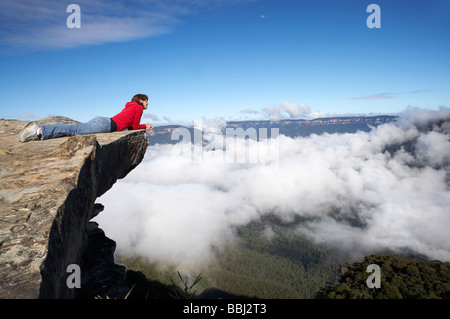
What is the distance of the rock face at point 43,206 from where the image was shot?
4.03m

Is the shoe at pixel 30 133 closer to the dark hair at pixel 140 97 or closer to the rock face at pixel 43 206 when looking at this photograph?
the rock face at pixel 43 206

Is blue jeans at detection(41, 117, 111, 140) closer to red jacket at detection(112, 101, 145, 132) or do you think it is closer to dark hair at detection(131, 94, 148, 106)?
red jacket at detection(112, 101, 145, 132)

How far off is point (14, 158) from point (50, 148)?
1046 millimetres

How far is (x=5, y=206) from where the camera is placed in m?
5.22

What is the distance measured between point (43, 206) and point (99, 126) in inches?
233

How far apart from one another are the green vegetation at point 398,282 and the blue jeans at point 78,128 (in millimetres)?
30650

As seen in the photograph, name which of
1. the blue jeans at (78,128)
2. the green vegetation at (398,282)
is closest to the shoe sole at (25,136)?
the blue jeans at (78,128)

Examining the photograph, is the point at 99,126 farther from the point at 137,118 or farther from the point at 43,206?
the point at 43,206

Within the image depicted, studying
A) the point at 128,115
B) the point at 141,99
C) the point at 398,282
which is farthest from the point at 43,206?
the point at 398,282

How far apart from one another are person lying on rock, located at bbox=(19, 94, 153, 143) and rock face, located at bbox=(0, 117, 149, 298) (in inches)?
14.2

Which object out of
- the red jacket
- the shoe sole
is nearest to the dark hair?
the red jacket
